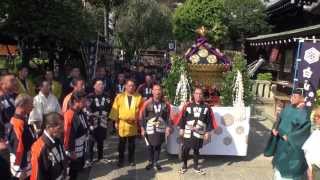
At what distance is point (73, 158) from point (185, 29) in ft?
81.8

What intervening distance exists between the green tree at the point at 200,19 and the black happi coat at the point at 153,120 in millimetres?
18186

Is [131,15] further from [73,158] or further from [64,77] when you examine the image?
[73,158]

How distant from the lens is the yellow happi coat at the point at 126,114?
27.4 ft

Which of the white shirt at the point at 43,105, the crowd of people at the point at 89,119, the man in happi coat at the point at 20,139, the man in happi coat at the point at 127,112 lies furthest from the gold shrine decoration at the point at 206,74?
the man in happi coat at the point at 20,139

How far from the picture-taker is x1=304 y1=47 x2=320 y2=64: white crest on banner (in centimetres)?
966

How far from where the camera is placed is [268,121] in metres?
14.3

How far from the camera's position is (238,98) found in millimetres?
9297

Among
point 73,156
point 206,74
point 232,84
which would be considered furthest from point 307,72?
point 73,156

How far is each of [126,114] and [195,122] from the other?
1.23m

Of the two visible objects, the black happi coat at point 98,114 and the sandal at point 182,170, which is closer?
the sandal at point 182,170

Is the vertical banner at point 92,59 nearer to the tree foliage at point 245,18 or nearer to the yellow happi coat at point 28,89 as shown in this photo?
the yellow happi coat at point 28,89

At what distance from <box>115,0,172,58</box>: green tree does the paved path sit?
23.4 m

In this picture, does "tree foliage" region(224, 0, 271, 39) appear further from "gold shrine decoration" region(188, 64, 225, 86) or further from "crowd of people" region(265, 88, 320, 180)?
"crowd of people" region(265, 88, 320, 180)

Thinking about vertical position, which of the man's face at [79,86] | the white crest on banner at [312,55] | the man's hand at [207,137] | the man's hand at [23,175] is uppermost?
the white crest on banner at [312,55]
